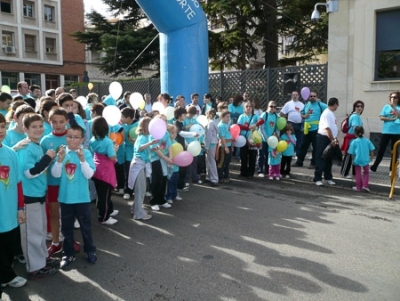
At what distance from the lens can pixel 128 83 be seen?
60.9 feet

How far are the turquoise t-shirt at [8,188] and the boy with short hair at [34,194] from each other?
0.74ft

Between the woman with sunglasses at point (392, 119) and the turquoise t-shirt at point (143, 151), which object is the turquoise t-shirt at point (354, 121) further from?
the turquoise t-shirt at point (143, 151)

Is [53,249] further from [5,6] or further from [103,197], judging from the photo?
[5,6]

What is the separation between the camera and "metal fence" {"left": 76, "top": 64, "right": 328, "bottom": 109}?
456 inches

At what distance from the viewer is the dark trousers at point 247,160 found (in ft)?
27.6

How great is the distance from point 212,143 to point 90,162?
402cm

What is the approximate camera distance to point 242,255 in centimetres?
421

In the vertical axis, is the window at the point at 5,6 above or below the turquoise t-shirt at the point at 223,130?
above

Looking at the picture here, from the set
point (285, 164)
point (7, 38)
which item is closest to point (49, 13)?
point (7, 38)

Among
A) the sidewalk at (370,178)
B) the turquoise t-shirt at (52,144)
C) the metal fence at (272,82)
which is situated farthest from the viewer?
the metal fence at (272,82)

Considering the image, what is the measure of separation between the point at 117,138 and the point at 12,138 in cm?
201

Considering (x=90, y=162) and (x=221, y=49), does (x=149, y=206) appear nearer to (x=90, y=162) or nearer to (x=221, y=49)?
(x=90, y=162)

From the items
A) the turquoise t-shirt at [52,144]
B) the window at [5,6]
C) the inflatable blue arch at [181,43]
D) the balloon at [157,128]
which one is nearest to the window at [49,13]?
the window at [5,6]

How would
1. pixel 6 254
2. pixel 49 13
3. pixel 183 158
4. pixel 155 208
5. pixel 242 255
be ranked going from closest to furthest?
pixel 6 254, pixel 242 255, pixel 183 158, pixel 155 208, pixel 49 13
